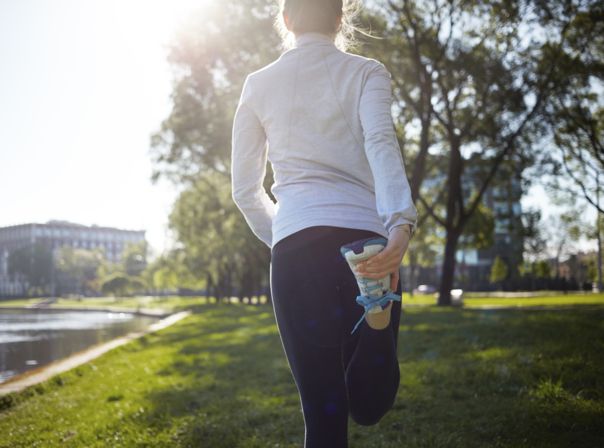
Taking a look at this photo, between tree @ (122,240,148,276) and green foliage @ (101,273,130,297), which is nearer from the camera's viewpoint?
green foliage @ (101,273,130,297)

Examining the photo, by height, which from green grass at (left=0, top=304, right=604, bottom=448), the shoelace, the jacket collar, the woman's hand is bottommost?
green grass at (left=0, top=304, right=604, bottom=448)

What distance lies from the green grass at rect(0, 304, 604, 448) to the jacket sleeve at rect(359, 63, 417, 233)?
272cm

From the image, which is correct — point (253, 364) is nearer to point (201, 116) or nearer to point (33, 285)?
point (201, 116)

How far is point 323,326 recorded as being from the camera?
6.40 ft

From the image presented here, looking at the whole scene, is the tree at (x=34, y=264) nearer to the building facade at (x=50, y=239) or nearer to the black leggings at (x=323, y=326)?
the building facade at (x=50, y=239)

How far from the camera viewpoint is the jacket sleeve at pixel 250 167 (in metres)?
2.28

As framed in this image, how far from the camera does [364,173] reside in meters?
2.10

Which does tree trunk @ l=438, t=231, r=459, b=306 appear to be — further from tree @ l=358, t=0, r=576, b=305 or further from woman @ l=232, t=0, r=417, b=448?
woman @ l=232, t=0, r=417, b=448

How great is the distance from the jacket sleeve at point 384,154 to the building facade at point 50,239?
142 meters

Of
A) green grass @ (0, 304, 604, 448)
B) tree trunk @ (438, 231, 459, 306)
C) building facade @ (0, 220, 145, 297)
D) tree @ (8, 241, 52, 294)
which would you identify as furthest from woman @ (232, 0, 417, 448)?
building facade @ (0, 220, 145, 297)

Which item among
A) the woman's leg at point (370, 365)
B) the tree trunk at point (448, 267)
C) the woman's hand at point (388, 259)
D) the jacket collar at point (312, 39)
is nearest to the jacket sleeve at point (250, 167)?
the jacket collar at point (312, 39)

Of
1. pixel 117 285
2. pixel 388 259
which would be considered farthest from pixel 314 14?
pixel 117 285

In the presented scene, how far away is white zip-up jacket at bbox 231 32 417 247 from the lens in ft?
6.51

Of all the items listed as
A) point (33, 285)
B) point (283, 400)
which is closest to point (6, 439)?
point (283, 400)
